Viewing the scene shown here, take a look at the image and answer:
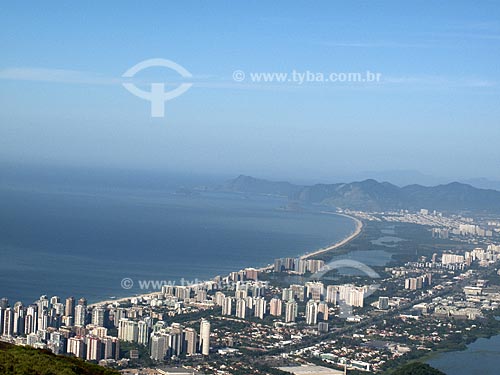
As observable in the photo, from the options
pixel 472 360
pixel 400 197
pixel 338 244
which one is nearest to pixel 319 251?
pixel 338 244

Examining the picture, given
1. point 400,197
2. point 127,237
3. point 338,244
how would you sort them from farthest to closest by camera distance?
point 400,197
point 338,244
point 127,237

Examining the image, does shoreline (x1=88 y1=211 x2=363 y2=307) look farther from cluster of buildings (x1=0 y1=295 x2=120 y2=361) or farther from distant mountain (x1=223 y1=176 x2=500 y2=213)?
distant mountain (x1=223 y1=176 x2=500 y2=213)

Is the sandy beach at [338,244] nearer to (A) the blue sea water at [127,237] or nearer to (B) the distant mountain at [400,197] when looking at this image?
(A) the blue sea water at [127,237]

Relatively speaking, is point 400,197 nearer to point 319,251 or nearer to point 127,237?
point 319,251

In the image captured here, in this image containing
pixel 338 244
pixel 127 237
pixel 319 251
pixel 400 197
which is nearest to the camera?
pixel 319 251

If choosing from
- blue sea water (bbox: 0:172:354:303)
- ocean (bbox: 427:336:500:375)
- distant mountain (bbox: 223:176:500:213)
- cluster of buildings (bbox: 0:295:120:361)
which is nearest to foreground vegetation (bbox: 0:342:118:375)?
cluster of buildings (bbox: 0:295:120:361)

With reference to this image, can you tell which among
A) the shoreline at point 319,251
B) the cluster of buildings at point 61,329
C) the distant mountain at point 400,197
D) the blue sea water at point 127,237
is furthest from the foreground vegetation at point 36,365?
the distant mountain at point 400,197
